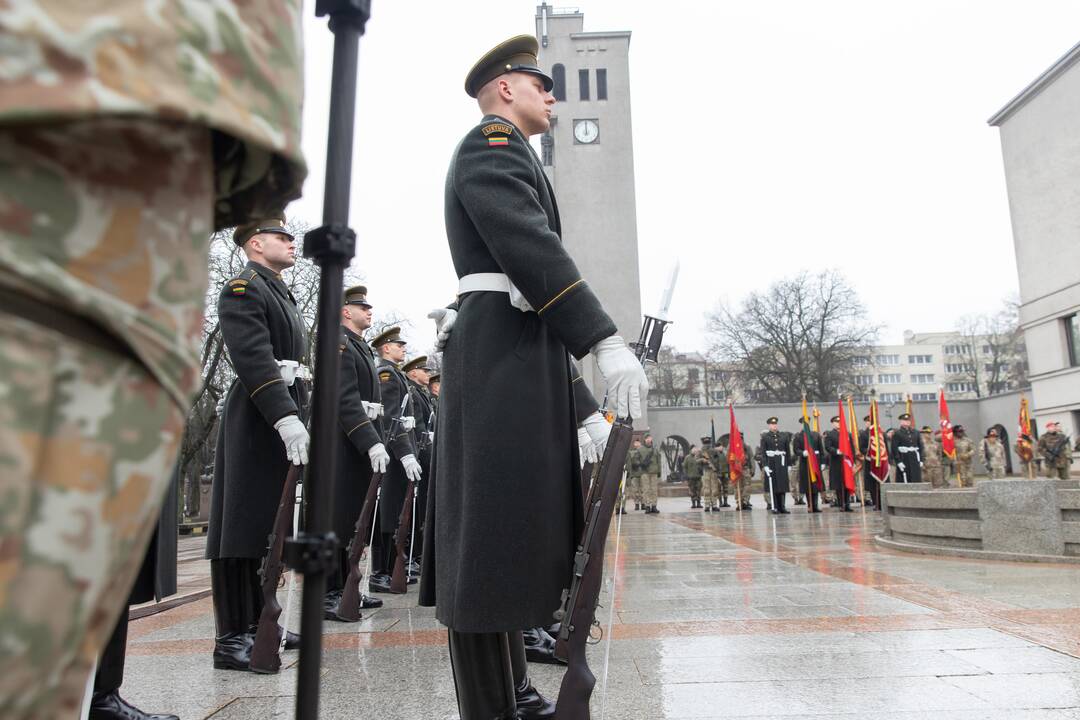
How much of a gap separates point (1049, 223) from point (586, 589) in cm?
3604

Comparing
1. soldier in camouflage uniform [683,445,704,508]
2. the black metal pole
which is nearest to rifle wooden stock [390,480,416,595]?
the black metal pole

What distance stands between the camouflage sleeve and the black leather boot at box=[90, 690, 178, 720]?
5.19 feet

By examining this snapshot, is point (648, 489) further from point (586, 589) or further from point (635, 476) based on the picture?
point (586, 589)

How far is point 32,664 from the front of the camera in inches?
35.1

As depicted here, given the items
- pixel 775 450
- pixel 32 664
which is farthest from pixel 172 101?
pixel 775 450

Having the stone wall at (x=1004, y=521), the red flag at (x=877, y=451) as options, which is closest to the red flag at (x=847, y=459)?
the red flag at (x=877, y=451)

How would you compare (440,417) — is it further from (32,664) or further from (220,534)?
(220,534)

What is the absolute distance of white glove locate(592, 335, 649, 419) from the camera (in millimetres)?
2602

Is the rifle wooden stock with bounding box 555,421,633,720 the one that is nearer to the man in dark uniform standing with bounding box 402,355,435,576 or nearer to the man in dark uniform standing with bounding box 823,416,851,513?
the man in dark uniform standing with bounding box 402,355,435,576

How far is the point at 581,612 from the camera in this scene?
2520 millimetres

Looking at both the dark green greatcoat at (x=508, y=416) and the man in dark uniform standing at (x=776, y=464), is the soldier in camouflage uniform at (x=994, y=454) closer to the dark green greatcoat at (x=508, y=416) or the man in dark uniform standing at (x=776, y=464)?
the man in dark uniform standing at (x=776, y=464)

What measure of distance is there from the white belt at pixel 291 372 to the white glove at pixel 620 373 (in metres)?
2.48

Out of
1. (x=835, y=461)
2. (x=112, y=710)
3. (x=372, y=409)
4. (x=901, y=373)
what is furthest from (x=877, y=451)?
(x=901, y=373)

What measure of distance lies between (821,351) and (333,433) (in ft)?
170
